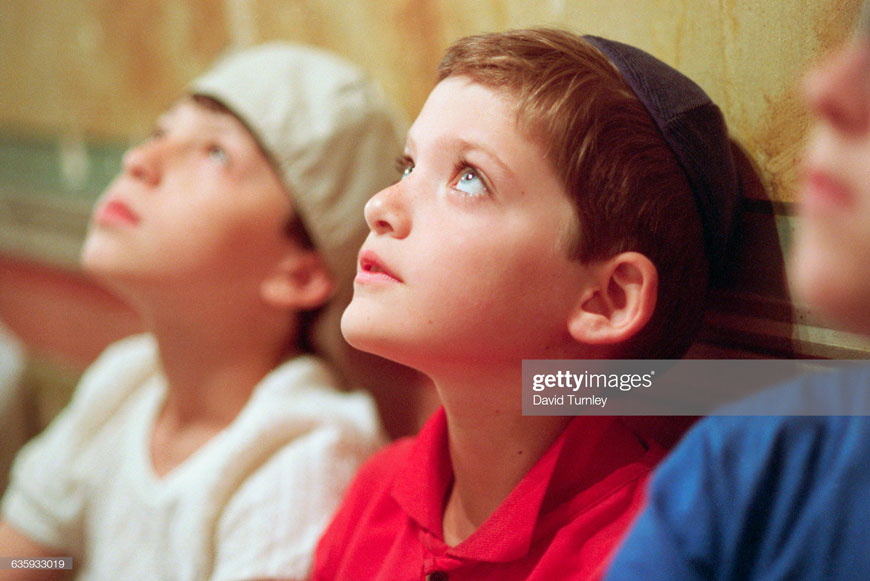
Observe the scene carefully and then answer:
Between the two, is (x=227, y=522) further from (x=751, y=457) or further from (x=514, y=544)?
(x=751, y=457)

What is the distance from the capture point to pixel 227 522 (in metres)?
1.11

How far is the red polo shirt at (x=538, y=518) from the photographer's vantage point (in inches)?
31.4

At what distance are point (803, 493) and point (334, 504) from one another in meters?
0.67

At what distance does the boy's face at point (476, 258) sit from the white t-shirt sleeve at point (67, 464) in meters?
0.78

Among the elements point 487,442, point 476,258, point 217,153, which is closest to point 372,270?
point 476,258

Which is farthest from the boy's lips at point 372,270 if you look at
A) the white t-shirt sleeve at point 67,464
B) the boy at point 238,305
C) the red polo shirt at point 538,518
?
the white t-shirt sleeve at point 67,464

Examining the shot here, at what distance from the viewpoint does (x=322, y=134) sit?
1191 mm

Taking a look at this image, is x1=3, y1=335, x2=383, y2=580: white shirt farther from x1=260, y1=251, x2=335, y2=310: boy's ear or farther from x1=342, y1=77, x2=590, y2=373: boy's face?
x1=342, y1=77, x2=590, y2=373: boy's face

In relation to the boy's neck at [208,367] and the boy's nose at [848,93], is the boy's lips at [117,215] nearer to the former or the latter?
the boy's neck at [208,367]

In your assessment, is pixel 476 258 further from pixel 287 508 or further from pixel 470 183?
pixel 287 508

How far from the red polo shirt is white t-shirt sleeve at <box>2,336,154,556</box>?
63cm

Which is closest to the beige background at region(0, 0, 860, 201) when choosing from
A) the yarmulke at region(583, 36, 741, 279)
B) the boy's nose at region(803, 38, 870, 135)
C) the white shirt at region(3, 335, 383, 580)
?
the yarmulke at region(583, 36, 741, 279)

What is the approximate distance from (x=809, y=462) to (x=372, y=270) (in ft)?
1.48

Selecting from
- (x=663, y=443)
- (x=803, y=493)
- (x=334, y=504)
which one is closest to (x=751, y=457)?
(x=803, y=493)
